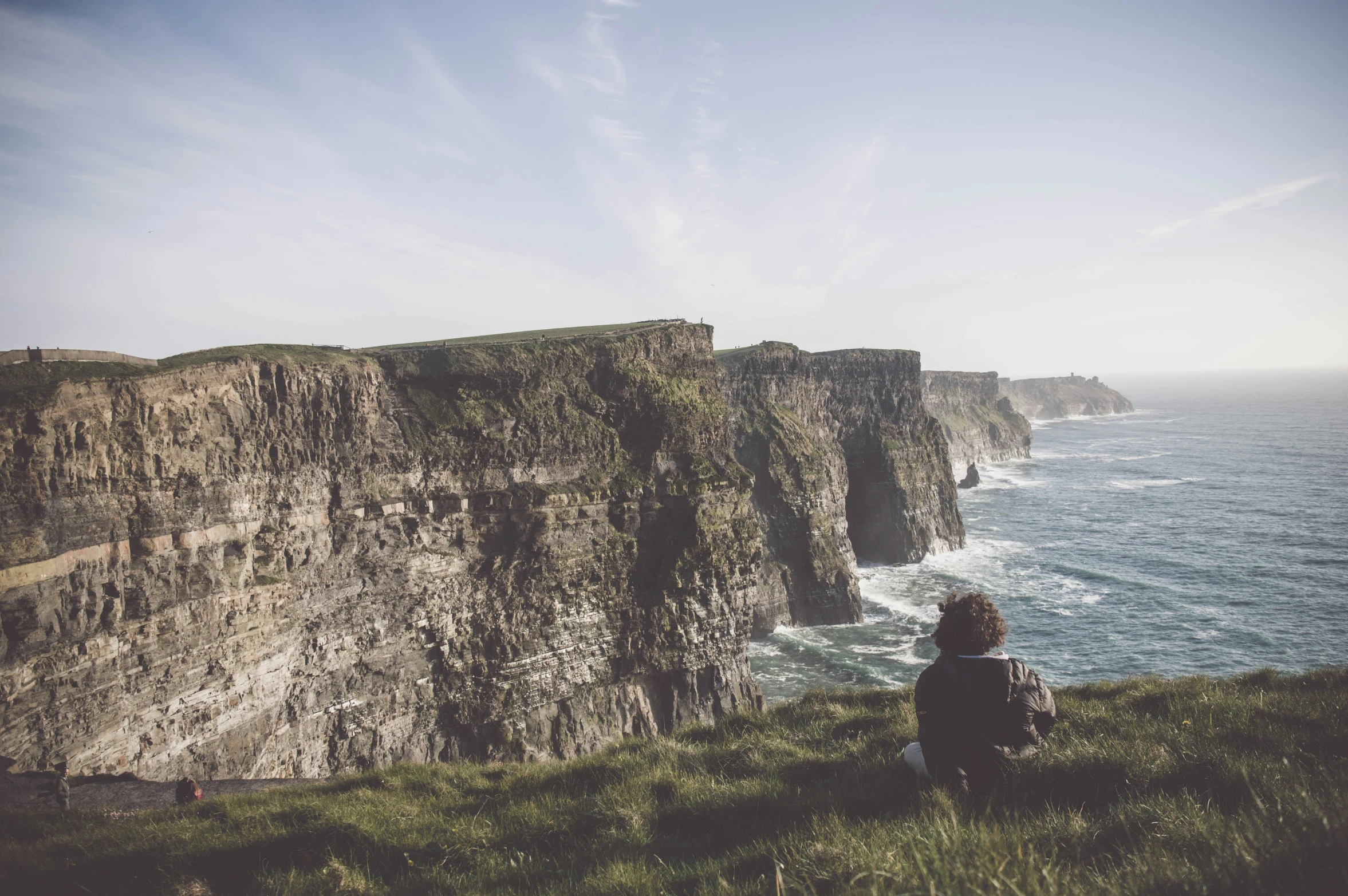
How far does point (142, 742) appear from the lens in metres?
18.0

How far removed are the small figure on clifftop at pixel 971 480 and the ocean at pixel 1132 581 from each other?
205 centimetres

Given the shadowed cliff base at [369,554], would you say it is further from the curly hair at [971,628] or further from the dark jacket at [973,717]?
the curly hair at [971,628]

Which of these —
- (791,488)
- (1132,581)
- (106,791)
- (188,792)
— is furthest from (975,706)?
(1132,581)

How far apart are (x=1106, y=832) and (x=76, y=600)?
22.4m

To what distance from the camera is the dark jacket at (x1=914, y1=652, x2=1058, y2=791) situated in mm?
6102

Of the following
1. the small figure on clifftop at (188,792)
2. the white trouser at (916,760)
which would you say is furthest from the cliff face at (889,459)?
the small figure on clifftop at (188,792)

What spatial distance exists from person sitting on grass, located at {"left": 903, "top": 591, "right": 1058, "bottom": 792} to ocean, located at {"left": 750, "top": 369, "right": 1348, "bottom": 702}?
108ft

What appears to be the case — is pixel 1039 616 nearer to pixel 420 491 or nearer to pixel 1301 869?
pixel 420 491

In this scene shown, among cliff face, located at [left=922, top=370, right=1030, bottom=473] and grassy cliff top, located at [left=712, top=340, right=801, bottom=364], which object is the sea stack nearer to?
cliff face, located at [left=922, top=370, right=1030, bottom=473]

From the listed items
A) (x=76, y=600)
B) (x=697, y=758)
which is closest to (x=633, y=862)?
(x=697, y=758)

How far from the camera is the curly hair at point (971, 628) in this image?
20.5 feet

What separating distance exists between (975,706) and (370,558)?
23715 mm

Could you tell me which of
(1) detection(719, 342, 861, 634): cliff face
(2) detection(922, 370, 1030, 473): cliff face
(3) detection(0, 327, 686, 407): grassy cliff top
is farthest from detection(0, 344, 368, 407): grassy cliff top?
(2) detection(922, 370, 1030, 473): cliff face

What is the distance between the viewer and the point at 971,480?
100 m
